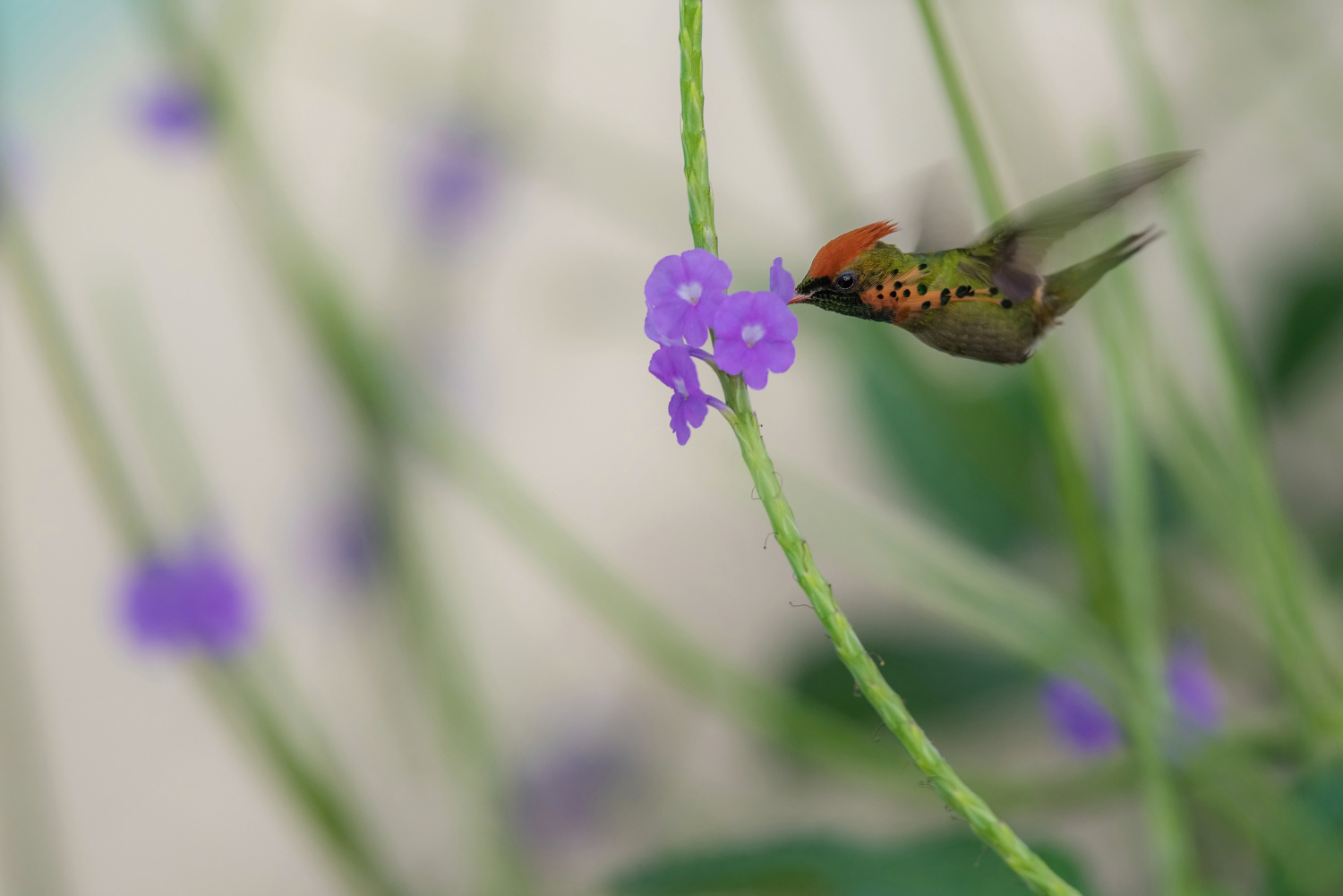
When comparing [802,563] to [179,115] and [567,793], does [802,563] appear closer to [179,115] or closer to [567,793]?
[179,115]

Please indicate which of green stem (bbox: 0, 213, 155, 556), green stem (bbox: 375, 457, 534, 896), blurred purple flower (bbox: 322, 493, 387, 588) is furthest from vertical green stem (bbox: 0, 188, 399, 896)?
blurred purple flower (bbox: 322, 493, 387, 588)

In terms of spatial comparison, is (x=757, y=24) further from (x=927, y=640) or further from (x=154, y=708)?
(x=154, y=708)

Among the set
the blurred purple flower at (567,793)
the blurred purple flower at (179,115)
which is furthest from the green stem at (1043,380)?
the blurred purple flower at (567,793)

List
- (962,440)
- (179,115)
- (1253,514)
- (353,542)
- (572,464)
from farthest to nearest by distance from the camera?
(572,464) → (353,542) → (962,440) → (179,115) → (1253,514)

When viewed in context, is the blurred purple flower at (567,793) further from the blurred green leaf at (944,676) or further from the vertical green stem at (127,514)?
the vertical green stem at (127,514)

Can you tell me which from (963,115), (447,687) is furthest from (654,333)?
(447,687)

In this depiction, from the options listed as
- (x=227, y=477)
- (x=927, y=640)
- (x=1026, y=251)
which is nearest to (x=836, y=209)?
(x=927, y=640)
